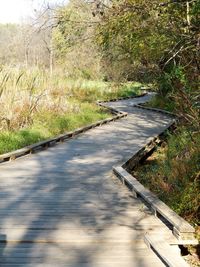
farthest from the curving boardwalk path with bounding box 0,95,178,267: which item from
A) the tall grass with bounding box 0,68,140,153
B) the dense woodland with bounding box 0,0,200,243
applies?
the tall grass with bounding box 0,68,140,153

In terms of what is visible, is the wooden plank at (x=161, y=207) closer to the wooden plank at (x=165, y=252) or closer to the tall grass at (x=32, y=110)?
the wooden plank at (x=165, y=252)

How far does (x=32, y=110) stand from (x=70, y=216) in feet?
23.8

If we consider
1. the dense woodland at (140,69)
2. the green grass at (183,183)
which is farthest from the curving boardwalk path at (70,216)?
the dense woodland at (140,69)

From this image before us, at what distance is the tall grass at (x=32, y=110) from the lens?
10.1 m

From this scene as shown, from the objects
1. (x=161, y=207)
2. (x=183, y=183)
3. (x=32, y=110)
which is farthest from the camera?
(x=32, y=110)

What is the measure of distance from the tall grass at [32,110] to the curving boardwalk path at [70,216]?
1439 mm

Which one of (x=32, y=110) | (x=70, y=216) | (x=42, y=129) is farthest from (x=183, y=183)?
(x=32, y=110)

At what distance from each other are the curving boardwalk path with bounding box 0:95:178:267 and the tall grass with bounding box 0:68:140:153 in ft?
4.72

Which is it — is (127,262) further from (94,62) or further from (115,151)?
(94,62)

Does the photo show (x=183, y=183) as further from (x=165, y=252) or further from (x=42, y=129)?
(x=42, y=129)

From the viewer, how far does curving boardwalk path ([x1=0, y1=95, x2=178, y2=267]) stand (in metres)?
3.70

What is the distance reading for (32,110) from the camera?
1177 centimetres

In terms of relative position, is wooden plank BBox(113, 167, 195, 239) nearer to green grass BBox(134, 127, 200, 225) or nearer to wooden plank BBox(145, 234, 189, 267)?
wooden plank BBox(145, 234, 189, 267)

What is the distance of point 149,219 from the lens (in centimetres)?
474
